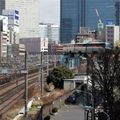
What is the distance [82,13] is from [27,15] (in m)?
21.3

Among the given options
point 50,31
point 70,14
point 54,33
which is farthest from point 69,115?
point 50,31

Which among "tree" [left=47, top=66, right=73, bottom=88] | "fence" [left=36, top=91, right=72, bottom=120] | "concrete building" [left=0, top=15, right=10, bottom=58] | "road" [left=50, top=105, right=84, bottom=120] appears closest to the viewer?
"fence" [left=36, top=91, right=72, bottom=120]

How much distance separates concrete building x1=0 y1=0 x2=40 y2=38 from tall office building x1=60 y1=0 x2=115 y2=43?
10.1m

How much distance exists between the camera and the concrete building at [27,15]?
163 meters

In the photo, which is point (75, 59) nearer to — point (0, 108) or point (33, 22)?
point (0, 108)

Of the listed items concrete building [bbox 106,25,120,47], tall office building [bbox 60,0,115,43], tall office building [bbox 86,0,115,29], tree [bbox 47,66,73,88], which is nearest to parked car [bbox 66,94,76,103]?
tree [bbox 47,66,73,88]

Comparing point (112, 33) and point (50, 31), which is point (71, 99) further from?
point (50, 31)

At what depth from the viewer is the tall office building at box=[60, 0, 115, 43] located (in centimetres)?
15638

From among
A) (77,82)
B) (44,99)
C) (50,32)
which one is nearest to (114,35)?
(50,32)

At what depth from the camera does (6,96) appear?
83.6 feet

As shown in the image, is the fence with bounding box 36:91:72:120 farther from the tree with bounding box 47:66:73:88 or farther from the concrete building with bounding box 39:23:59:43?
the concrete building with bounding box 39:23:59:43

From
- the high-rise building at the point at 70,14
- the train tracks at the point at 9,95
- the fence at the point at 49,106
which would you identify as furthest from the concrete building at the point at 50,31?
the fence at the point at 49,106

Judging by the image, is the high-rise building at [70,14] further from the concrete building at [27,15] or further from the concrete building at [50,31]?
the concrete building at [50,31]

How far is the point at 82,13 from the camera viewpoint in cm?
15575
